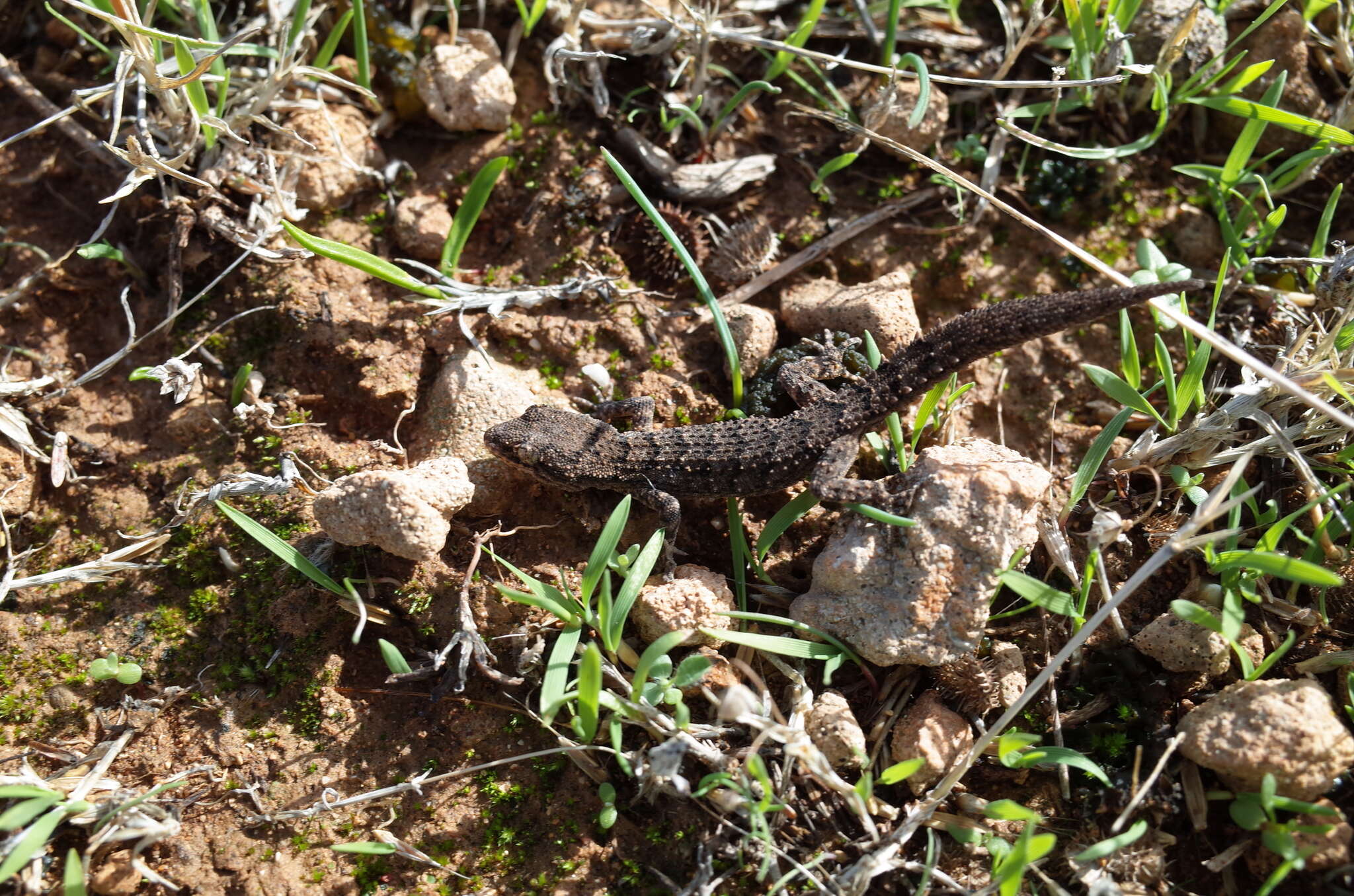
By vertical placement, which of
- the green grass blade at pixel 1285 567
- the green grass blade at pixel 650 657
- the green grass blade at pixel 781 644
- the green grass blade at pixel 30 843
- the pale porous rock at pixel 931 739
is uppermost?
the green grass blade at pixel 1285 567

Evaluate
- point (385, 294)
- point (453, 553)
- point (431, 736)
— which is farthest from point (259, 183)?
point (431, 736)

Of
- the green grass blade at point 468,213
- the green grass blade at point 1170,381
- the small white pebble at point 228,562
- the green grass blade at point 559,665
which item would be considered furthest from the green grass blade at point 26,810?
the green grass blade at point 1170,381

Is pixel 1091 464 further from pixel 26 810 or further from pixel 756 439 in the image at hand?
pixel 26 810

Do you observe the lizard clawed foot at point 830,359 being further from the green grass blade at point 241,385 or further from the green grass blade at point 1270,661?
the green grass blade at point 241,385

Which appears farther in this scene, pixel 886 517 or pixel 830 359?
pixel 830 359

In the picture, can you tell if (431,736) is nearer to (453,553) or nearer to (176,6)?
(453,553)

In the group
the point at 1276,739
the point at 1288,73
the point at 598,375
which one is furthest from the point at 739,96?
the point at 1276,739
